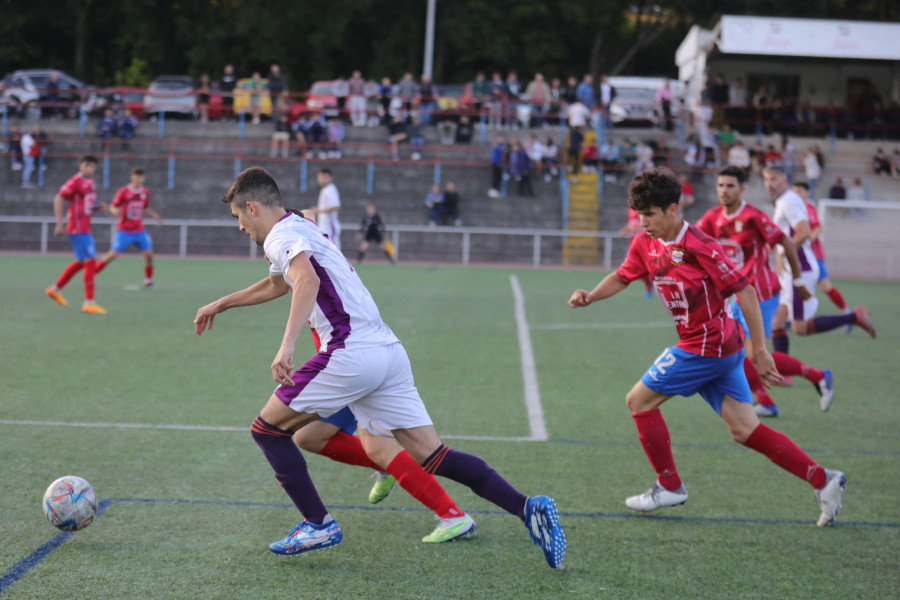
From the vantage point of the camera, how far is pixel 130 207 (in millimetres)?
14000

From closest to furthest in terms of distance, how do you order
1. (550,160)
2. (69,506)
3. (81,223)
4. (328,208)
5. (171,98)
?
(69,506) → (81,223) → (328,208) → (550,160) → (171,98)

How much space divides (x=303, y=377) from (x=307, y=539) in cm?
76

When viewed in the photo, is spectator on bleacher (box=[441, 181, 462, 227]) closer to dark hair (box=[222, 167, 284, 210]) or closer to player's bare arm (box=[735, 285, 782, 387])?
player's bare arm (box=[735, 285, 782, 387])

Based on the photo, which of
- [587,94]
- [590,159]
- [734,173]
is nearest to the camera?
[734,173]

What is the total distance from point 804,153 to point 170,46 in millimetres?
31934

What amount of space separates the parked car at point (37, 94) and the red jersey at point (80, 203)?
18577 millimetres

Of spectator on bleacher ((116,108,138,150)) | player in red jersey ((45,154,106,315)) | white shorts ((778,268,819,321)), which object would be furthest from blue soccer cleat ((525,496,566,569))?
spectator on bleacher ((116,108,138,150))

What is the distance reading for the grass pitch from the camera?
3.95m

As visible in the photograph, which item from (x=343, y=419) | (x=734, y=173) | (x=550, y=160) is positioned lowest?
(x=343, y=419)

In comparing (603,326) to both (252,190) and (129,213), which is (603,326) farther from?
(252,190)

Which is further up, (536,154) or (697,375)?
(536,154)

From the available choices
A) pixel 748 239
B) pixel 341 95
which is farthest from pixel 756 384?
pixel 341 95

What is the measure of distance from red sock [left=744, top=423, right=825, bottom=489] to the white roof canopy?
24.8 m

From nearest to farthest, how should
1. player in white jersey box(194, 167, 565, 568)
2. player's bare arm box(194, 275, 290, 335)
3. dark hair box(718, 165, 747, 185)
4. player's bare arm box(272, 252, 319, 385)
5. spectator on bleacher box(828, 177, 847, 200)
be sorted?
1. player's bare arm box(272, 252, 319, 385)
2. player in white jersey box(194, 167, 565, 568)
3. player's bare arm box(194, 275, 290, 335)
4. dark hair box(718, 165, 747, 185)
5. spectator on bleacher box(828, 177, 847, 200)
